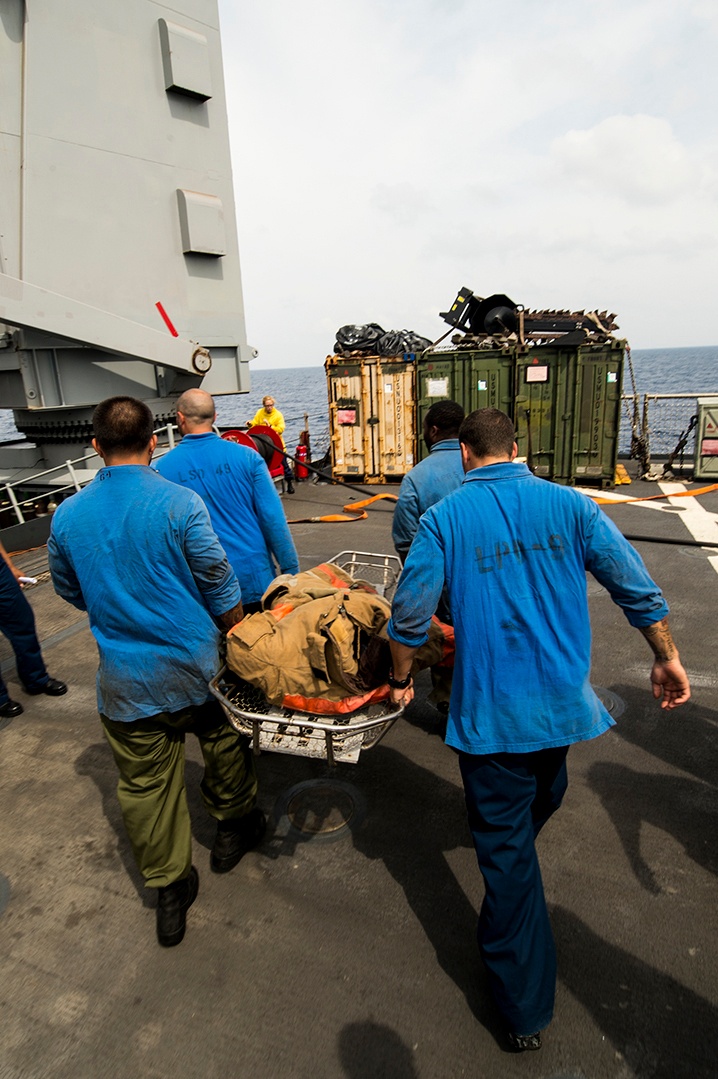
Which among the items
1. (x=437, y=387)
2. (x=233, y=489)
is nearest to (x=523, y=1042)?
(x=233, y=489)

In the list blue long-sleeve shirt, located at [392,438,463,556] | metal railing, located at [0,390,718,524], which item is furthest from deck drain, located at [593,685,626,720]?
metal railing, located at [0,390,718,524]

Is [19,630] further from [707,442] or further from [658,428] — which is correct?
[658,428]

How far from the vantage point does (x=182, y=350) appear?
8898mm

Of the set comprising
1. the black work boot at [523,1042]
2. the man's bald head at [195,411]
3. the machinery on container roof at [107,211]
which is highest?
the machinery on container roof at [107,211]

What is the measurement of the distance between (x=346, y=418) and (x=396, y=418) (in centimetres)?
114

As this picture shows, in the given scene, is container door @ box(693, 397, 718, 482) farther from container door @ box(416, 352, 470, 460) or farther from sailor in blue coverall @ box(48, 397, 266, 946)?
sailor in blue coverall @ box(48, 397, 266, 946)

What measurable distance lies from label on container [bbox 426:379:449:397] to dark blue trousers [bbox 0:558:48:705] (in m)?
10.3

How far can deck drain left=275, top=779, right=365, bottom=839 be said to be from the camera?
3441 millimetres

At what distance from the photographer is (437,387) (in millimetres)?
13484

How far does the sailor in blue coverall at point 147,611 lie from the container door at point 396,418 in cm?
1127

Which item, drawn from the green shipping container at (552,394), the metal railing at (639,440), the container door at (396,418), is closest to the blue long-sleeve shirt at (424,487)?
the metal railing at (639,440)

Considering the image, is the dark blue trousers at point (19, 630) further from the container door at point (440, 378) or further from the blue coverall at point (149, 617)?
the container door at point (440, 378)

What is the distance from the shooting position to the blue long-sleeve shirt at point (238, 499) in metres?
3.74

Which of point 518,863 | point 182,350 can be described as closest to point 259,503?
point 518,863
